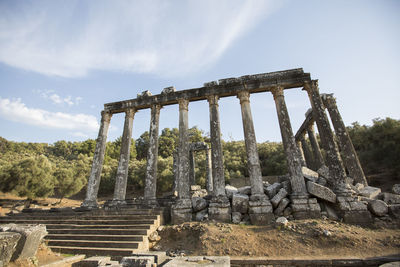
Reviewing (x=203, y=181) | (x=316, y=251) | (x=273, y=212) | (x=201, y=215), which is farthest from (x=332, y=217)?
(x=203, y=181)

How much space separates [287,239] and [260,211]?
6.14 ft

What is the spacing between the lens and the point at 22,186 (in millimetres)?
20156

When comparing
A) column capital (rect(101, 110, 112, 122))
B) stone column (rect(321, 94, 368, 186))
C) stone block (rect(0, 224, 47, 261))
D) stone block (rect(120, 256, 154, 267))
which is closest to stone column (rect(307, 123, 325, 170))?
stone column (rect(321, 94, 368, 186))

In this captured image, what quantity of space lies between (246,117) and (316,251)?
692 cm

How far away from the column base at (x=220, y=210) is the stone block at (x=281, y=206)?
221 centimetres

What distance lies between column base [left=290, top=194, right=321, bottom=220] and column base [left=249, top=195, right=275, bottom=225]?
1.09 metres

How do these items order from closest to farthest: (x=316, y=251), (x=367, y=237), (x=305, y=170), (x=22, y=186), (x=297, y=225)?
(x=316, y=251) → (x=367, y=237) → (x=297, y=225) → (x=305, y=170) → (x=22, y=186)

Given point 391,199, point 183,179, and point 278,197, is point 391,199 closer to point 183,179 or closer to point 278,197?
point 278,197

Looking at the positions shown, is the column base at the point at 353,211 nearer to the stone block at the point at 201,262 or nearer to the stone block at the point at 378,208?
the stone block at the point at 378,208

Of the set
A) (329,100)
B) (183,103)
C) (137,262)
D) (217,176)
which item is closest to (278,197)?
(217,176)

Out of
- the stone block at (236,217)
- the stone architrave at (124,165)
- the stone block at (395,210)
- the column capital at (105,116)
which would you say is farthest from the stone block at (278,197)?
the column capital at (105,116)

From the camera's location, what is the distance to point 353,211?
25.5ft

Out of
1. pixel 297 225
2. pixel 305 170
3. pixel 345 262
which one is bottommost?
pixel 345 262

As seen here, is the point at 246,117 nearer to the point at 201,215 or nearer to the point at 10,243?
the point at 201,215
